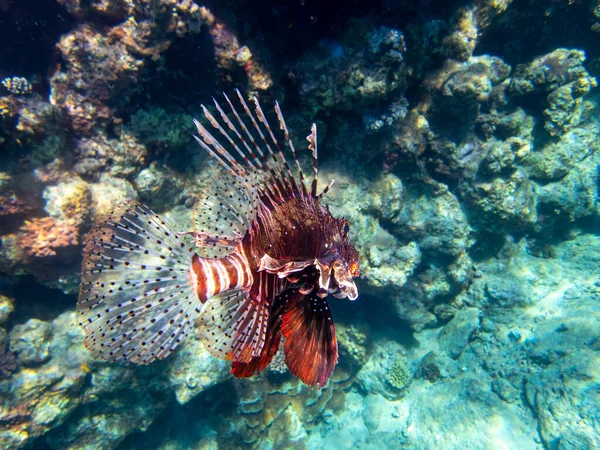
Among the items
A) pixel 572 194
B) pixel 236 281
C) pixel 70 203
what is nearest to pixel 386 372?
pixel 572 194

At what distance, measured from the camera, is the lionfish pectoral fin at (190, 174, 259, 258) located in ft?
8.14

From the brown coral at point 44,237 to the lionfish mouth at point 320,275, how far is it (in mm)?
3563

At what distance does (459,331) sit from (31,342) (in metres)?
8.27

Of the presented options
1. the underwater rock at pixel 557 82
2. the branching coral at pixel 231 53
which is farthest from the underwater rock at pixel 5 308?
the underwater rock at pixel 557 82

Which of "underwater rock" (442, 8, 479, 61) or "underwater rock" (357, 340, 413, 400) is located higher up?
"underwater rock" (442, 8, 479, 61)

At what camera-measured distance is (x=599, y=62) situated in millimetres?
7145

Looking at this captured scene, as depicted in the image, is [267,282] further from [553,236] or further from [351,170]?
[553,236]

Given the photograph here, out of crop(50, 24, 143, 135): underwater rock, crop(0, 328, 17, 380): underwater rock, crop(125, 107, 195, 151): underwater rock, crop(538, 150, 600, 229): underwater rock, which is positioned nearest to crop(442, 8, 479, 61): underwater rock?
crop(538, 150, 600, 229): underwater rock

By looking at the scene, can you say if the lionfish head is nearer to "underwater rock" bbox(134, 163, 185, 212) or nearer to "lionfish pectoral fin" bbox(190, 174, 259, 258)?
"lionfish pectoral fin" bbox(190, 174, 259, 258)

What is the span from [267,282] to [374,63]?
12.5ft

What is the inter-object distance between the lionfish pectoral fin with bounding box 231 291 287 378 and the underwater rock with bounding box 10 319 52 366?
4.18 metres

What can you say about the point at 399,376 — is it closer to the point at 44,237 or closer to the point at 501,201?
the point at 501,201

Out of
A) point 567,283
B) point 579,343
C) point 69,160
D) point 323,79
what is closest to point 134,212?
point 69,160

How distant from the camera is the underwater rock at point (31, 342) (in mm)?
4531
